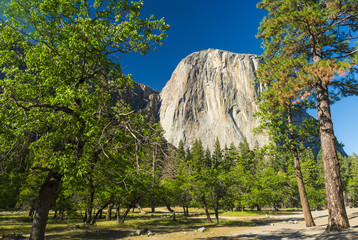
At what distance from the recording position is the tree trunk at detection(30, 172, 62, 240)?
6516 millimetres

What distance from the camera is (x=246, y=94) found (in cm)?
11106

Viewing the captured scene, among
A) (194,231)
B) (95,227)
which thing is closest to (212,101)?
(194,231)

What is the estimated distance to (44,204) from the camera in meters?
6.70

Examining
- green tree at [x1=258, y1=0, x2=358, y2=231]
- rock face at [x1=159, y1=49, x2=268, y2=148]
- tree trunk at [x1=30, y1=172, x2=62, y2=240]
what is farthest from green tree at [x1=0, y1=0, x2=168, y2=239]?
rock face at [x1=159, y1=49, x2=268, y2=148]

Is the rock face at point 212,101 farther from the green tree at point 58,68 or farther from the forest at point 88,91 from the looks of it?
the green tree at point 58,68

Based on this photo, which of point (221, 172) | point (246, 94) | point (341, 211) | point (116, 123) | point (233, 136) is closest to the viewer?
point (116, 123)

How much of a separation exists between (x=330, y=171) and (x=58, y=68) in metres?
11.7

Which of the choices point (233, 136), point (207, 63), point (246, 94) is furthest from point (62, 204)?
point (207, 63)

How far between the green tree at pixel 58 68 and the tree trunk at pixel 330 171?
8.76m

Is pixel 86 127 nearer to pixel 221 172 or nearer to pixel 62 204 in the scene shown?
pixel 62 204

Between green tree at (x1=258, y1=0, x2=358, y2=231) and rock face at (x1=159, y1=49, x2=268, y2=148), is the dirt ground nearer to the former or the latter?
green tree at (x1=258, y1=0, x2=358, y2=231)

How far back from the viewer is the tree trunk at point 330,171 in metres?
8.77

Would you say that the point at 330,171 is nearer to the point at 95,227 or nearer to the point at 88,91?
the point at 88,91

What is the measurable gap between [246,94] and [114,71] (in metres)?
111
